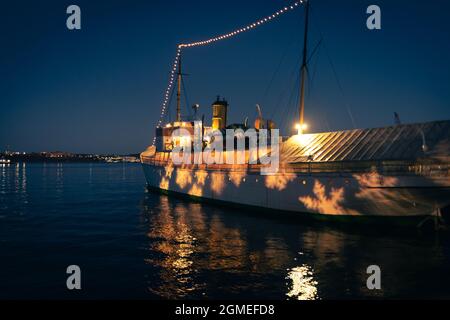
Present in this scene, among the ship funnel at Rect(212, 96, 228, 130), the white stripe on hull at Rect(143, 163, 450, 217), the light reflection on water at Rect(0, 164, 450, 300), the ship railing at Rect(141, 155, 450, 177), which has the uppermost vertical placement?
the ship funnel at Rect(212, 96, 228, 130)

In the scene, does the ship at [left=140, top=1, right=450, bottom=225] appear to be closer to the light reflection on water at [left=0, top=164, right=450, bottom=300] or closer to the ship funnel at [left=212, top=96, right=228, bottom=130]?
the light reflection on water at [left=0, top=164, right=450, bottom=300]

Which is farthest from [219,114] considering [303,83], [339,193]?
[339,193]

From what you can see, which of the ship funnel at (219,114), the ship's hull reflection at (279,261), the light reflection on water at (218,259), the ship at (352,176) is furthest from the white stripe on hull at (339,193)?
the ship funnel at (219,114)

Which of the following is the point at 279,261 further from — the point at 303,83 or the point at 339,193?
the point at 303,83

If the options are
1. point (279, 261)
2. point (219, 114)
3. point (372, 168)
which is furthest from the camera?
point (219, 114)

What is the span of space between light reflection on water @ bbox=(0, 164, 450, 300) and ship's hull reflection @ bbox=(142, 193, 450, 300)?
38 millimetres

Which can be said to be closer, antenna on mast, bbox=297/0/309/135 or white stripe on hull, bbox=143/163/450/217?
white stripe on hull, bbox=143/163/450/217

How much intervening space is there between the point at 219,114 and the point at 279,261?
109 ft

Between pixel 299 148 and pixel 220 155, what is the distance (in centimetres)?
913

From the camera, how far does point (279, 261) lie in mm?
15672

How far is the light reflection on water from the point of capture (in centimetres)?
1222

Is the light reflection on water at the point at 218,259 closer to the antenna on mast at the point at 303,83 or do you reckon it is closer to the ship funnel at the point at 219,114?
the antenna on mast at the point at 303,83

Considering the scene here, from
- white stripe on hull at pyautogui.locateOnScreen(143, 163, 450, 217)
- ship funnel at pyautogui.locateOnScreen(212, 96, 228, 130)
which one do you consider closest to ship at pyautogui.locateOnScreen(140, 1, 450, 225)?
white stripe on hull at pyautogui.locateOnScreen(143, 163, 450, 217)

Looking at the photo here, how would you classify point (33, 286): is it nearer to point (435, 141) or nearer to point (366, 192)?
point (366, 192)
